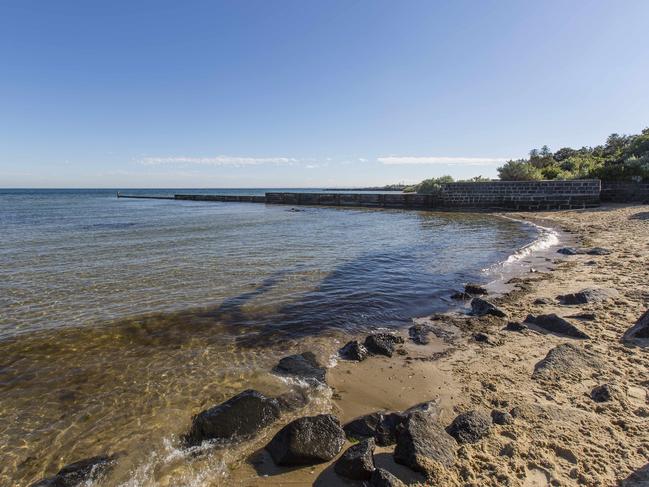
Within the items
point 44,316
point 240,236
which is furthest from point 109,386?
point 240,236

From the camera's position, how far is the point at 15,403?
486 centimetres

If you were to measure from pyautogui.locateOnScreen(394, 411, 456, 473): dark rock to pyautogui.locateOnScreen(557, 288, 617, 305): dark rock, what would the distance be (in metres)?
6.15

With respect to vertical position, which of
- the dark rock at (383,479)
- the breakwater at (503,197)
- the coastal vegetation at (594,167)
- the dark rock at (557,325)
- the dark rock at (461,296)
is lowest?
the dark rock at (461,296)

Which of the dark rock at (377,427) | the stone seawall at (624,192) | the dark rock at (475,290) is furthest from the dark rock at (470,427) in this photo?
the stone seawall at (624,192)

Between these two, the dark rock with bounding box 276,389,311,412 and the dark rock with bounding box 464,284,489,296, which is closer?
the dark rock with bounding box 276,389,311,412

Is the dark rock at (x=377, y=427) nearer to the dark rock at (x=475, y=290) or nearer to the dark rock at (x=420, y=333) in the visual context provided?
the dark rock at (x=420, y=333)

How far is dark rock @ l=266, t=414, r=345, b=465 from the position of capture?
3672mm

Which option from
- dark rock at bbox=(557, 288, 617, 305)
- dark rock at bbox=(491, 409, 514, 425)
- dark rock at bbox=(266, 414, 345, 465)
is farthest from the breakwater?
dark rock at bbox=(266, 414, 345, 465)

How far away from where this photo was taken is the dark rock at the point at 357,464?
3418mm

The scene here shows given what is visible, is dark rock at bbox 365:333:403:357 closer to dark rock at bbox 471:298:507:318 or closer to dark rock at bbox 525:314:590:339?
dark rock at bbox 471:298:507:318

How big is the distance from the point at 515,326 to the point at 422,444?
4358mm

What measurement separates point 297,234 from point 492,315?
48.1 feet

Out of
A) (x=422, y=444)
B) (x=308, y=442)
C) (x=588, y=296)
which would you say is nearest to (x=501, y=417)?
(x=422, y=444)

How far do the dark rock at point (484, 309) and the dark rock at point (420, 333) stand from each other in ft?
Answer: 4.91
